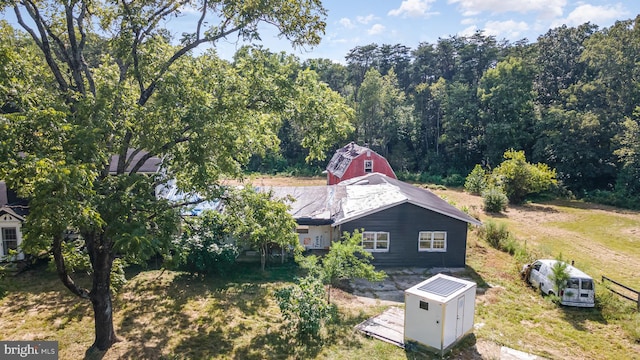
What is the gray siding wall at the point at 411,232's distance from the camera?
18375mm

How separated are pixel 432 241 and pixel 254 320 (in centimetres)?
914

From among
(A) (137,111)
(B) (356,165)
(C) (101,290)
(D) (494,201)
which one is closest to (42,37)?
(A) (137,111)

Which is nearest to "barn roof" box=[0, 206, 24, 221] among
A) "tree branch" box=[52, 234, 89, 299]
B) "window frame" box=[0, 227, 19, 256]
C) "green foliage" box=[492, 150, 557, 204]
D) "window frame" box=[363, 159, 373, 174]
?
"window frame" box=[0, 227, 19, 256]

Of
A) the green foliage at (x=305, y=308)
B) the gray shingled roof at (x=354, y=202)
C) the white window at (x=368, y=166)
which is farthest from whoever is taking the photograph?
the white window at (x=368, y=166)

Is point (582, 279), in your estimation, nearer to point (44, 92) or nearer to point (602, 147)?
point (44, 92)

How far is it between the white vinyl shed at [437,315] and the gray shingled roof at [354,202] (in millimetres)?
6406

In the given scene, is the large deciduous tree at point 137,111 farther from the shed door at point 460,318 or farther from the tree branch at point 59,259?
the shed door at point 460,318

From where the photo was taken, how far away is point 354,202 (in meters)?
19.8

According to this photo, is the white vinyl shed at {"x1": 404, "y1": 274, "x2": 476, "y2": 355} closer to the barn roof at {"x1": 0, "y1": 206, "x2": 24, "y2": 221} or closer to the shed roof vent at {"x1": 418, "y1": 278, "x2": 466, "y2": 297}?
the shed roof vent at {"x1": 418, "y1": 278, "x2": 466, "y2": 297}

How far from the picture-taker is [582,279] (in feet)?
47.8

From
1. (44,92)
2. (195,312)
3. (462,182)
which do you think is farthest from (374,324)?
(462,182)

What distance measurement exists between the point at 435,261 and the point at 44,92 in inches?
621

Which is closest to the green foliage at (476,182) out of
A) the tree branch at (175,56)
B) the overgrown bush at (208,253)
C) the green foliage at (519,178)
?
the green foliage at (519,178)

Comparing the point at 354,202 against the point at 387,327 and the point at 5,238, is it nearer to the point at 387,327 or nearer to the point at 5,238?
the point at 387,327
